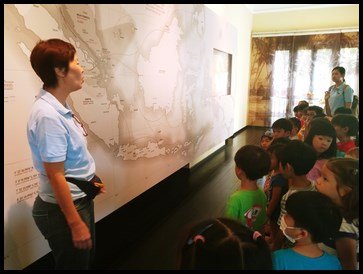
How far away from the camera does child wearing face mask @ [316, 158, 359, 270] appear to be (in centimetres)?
115

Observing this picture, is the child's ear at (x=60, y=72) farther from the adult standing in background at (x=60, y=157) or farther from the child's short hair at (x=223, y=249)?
the child's short hair at (x=223, y=249)

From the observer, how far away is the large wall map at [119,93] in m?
1.60

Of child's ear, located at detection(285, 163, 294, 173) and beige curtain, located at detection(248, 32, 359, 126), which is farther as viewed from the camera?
beige curtain, located at detection(248, 32, 359, 126)

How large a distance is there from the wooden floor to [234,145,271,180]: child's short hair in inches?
35.2

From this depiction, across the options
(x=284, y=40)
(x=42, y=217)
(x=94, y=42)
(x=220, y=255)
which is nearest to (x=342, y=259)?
(x=220, y=255)

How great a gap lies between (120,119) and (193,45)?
1.65 meters

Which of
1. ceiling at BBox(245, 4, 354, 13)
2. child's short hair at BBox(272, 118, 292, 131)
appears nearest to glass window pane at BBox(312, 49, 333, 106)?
ceiling at BBox(245, 4, 354, 13)

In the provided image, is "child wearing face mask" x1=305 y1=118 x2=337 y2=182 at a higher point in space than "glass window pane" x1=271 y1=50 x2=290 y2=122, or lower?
lower

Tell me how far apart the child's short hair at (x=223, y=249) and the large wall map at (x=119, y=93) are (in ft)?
4.10

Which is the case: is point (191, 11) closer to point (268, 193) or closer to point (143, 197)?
point (143, 197)

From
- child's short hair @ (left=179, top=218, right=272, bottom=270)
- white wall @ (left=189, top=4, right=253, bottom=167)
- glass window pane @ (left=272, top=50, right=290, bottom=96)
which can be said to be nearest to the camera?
child's short hair @ (left=179, top=218, right=272, bottom=270)

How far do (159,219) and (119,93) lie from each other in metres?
1.18

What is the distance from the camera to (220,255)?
782 mm

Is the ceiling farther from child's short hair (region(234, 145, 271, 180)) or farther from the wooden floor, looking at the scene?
child's short hair (region(234, 145, 271, 180))
